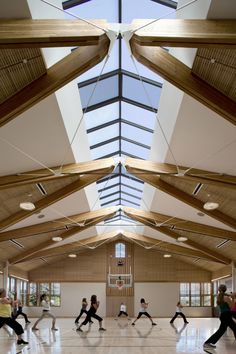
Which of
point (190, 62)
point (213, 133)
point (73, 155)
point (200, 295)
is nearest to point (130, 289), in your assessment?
point (200, 295)

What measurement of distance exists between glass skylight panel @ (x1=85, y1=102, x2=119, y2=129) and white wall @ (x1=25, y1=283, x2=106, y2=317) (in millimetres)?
19482

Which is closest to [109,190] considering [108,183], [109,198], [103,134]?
[108,183]

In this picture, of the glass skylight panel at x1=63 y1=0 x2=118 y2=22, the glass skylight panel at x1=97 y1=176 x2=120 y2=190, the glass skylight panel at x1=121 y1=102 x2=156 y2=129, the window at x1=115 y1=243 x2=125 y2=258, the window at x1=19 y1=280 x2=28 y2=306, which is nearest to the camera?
the glass skylight panel at x1=63 y1=0 x2=118 y2=22

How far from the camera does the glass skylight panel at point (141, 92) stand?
11461mm

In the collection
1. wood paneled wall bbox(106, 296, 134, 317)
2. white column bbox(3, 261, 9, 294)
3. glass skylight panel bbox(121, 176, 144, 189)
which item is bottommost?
wood paneled wall bbox(106, 296, 134, 317)

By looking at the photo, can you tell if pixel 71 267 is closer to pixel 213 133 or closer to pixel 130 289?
pixel 130 289

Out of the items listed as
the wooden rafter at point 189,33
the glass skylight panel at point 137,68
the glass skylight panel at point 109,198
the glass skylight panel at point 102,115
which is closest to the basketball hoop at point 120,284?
the glass skylight panel at point 109,198

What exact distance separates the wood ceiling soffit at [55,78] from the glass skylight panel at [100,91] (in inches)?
97.7

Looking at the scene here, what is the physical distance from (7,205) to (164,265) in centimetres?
1756

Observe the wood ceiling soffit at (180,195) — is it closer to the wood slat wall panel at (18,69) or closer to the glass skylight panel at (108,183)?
the glass skylight panel at (108,183)

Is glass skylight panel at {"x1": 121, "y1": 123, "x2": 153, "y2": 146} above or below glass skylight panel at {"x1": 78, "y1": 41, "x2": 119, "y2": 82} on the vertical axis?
below

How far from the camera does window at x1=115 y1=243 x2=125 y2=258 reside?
3145 centimetres

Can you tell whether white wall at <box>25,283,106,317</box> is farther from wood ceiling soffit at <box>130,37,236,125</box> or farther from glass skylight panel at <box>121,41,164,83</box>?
wood ceiling soffit at <box>130,37,236,125</box>

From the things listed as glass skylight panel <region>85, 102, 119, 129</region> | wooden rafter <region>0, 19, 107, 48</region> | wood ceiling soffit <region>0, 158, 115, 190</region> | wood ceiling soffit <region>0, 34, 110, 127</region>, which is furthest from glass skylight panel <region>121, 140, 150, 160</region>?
wooden rafter <region>0, 19, 107, 48</region>
